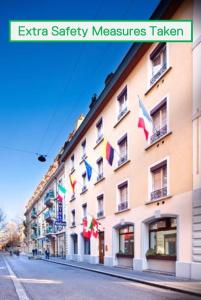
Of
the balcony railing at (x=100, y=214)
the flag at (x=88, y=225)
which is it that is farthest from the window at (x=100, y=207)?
the flag at (x=88, y=225)

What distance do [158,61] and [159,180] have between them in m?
6.16

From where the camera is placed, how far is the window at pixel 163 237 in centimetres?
1778

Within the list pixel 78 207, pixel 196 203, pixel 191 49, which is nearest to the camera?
pixel 196 203

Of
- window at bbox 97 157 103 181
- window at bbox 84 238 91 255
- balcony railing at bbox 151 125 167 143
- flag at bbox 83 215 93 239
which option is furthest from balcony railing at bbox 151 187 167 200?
window at bbox 84 238 91 255

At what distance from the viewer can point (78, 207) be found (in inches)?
1462

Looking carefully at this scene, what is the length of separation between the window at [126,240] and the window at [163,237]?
2739 mm

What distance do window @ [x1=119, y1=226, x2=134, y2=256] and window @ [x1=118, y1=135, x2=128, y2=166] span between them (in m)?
4.13

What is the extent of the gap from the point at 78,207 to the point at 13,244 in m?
97.0

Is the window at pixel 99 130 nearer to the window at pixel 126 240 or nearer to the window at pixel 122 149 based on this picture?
the window at pixel 122 149

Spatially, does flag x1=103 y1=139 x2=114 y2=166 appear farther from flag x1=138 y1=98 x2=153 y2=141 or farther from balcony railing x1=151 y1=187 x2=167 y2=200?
flag x1=138 y1=98 x2=153 y2=141

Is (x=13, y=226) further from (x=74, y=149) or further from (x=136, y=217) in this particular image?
(x=136, y=217)

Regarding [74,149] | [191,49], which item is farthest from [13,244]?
[191,49]

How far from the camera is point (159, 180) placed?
19.2 meters

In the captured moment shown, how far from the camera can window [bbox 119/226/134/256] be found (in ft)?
75.3
